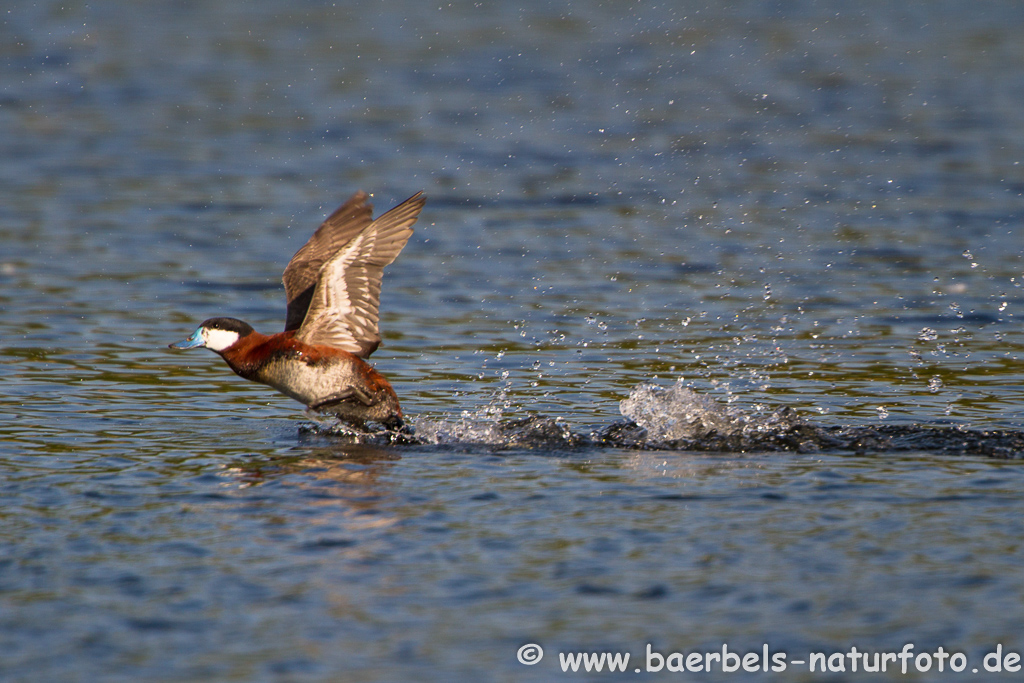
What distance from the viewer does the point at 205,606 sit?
5.39 meters

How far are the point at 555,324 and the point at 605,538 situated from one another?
218 inches

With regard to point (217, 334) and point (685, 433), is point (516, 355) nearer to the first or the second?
point (685, 433)

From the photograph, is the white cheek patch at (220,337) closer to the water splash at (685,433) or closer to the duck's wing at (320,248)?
the duck's wing at (320,248)

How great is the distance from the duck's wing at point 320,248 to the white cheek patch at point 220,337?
554 millimetres

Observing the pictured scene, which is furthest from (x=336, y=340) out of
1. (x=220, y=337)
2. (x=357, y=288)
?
(x=220, y=337)

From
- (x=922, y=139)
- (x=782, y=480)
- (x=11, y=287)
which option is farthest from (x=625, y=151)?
(x=782, y=480)

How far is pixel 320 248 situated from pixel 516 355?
7.32 ft

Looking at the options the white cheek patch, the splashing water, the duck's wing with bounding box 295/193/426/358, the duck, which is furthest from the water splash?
the white cheek patch

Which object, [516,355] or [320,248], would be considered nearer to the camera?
[320,248]

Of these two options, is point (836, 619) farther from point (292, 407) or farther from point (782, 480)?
point (292, 407)

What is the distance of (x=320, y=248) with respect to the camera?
29.8 ft

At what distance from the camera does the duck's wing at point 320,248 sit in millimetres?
8836

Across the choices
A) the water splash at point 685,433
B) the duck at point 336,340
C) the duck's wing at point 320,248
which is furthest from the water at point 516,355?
the duck's wing at point 320,248

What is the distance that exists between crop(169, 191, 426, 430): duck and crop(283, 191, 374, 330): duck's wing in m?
0.10
